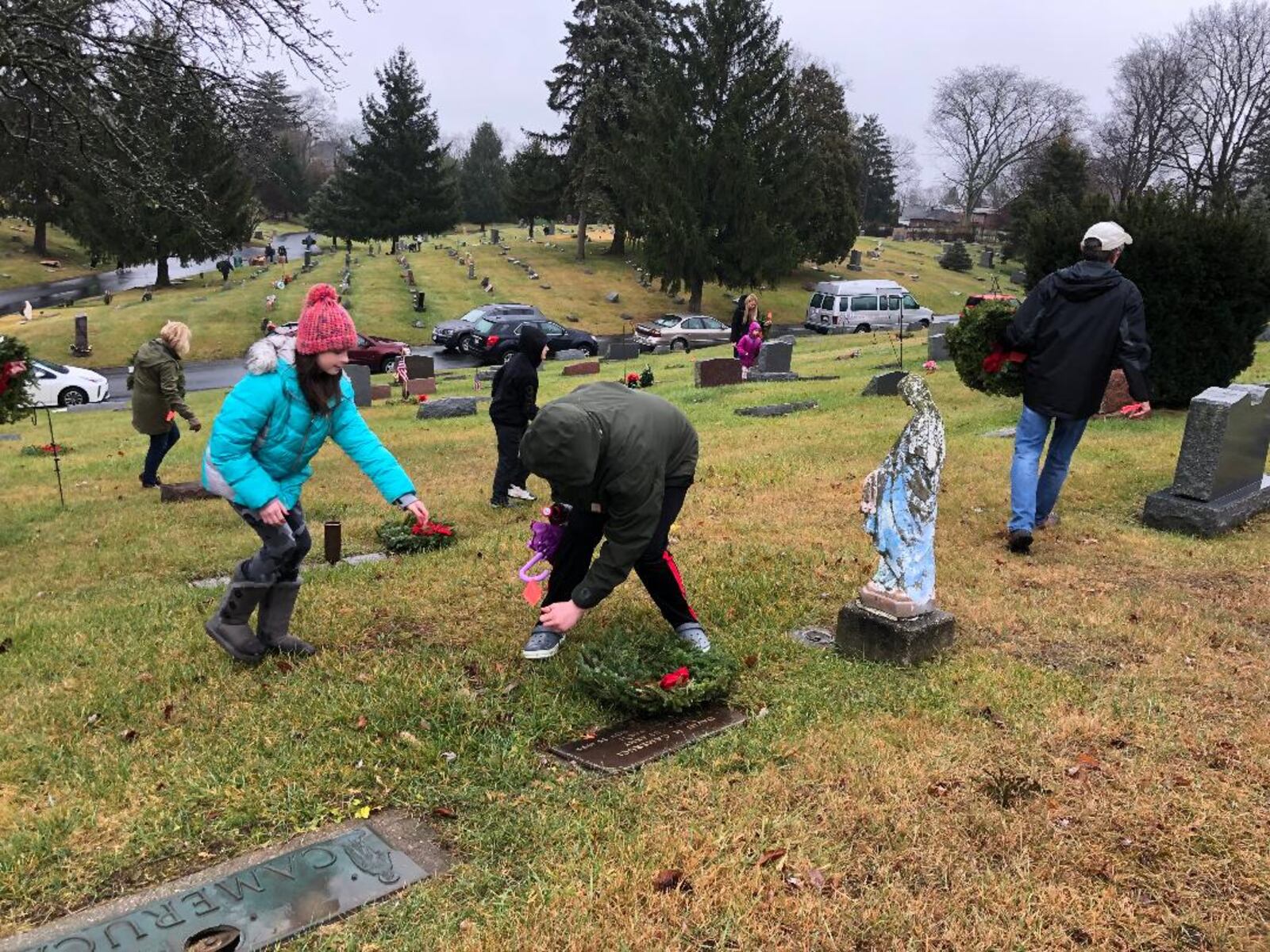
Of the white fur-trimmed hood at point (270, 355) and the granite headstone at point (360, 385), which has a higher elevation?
the white fur-trimmed hood at point (270, 355)

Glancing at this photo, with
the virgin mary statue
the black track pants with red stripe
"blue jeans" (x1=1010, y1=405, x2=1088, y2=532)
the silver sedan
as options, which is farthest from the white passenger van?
the black track pants with red stripe

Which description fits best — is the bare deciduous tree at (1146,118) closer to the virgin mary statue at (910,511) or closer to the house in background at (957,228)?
the house in background at (957,228)

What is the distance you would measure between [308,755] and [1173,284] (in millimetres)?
10447

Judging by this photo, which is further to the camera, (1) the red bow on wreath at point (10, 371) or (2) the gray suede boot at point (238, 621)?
(1) the red bow on wreath at point (10, 371)

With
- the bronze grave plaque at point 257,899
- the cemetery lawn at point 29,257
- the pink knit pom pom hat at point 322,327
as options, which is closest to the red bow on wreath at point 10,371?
the pink knit pom pom hat at point 322,327

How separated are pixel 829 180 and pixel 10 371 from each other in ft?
150

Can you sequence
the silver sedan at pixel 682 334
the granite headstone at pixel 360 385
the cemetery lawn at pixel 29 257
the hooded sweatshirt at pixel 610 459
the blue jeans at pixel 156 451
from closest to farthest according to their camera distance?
the hooded sweatshirt at pixel 610 459 → the blue jeans at pixel 156 451 → the granite headstone at pixel 360 385 → the silver sedan at pixel 682 334 → the cemetery lawn at pixel 29 257

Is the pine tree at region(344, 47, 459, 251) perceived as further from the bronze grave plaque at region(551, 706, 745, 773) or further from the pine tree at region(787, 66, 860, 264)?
the bronze grave plaque at region(551, 706, 745, 773)

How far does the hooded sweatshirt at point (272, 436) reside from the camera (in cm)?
388

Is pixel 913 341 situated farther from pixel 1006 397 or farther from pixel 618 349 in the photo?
pixel 1006 397

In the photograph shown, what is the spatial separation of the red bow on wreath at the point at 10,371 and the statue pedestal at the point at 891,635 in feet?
21.3

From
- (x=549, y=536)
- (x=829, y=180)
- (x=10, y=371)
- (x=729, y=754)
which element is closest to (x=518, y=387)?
(x=549, y=536)

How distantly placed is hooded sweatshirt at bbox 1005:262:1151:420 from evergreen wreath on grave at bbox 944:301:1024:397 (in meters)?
3.37

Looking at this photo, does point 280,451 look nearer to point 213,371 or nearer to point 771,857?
point 771,857
